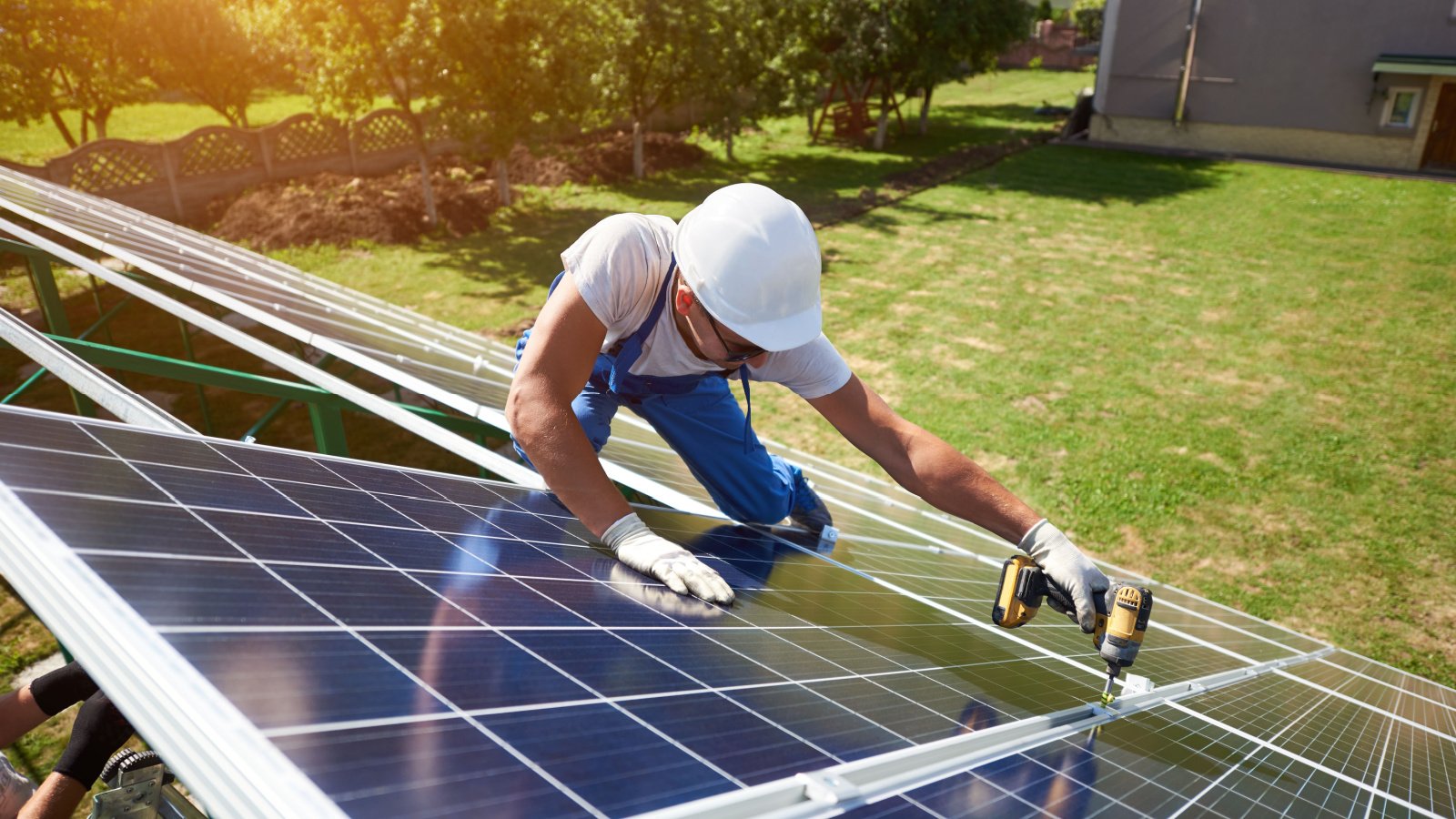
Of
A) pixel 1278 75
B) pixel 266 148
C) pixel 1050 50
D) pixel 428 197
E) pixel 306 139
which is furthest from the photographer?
pixel 1050 50

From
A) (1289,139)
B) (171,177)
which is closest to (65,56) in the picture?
(171,177)

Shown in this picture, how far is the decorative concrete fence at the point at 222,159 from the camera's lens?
16266 millimetres

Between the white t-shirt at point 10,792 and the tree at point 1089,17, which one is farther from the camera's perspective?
the tree at point 1089,17

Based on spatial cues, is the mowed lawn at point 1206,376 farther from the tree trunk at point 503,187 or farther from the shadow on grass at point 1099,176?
the tree trunk at point 503,187

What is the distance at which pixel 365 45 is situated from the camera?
1550cm

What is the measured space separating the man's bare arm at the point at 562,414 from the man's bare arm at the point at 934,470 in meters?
1.32

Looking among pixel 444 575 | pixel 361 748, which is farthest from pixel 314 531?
pixel 361 748

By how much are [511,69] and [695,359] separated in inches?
583

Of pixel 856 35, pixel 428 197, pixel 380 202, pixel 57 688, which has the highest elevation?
pixel 856 35

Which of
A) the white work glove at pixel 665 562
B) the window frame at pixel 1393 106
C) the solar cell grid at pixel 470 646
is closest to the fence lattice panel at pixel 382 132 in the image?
the white work glove at pixel 665 562

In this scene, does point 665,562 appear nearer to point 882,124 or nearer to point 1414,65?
point 882,124

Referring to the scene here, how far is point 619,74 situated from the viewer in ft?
69.4

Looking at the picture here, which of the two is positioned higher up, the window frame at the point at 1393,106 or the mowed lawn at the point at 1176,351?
the window frame at the point at 1393,106

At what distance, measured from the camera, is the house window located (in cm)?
2433
